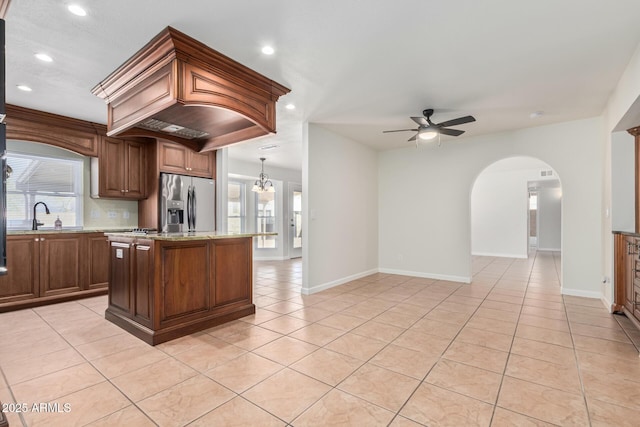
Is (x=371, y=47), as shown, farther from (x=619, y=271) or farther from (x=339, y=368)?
(x=619, y=271)

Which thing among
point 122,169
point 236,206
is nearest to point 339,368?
point 122,169

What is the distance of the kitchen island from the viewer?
9.18 ft

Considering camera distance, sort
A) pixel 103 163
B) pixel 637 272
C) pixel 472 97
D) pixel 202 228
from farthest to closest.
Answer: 1. pixel 202 228
2. pixel 103 163
3. pixel 472 97
4. pixel 637 272

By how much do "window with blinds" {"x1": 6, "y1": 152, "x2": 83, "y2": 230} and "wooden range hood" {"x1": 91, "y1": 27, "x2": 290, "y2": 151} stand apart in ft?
6.54

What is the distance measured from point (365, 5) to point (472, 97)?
2.13 metres

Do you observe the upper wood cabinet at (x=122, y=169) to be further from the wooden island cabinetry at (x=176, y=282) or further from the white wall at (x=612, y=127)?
the white wall at (x=612, y=127)

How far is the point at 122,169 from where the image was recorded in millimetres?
4812

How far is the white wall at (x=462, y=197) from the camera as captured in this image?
14.2ft

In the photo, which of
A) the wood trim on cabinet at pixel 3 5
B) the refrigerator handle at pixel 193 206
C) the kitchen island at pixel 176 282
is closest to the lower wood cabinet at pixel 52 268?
the refrigerator handle at pixel 193 206

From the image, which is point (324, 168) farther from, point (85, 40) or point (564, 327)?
point (564, 327)

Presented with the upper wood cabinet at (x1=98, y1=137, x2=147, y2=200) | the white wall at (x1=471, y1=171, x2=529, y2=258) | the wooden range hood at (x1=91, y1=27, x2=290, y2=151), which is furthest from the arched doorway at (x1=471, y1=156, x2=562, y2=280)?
the upper wood cabinet at (x1=98, y1=137, x2=147, y2=200)

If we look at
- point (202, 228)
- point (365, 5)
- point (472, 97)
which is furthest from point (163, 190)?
point (472, 97)

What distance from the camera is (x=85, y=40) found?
8.15ft

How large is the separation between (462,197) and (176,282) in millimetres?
4643
